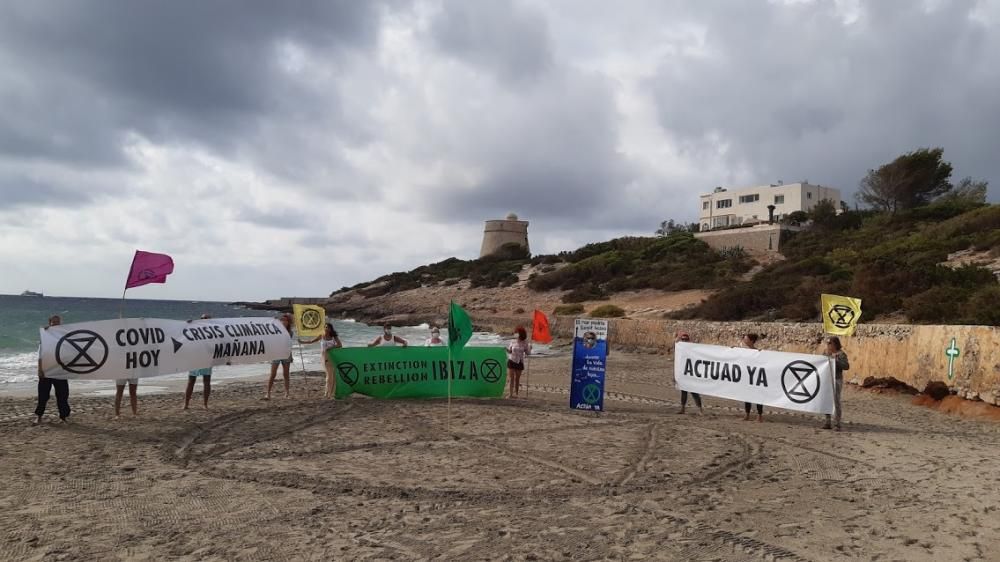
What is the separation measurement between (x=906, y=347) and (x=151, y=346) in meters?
16.0

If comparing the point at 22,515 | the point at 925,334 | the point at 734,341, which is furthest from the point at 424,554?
the point at 734,341

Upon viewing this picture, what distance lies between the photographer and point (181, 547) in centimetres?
538

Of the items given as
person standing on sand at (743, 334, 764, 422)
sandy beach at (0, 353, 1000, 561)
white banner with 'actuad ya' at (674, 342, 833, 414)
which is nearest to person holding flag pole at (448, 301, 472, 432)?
sandy beach at (0, 353, 1000, 561)

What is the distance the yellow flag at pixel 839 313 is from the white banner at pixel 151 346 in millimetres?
10988

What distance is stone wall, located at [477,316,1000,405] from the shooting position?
43.9 feet

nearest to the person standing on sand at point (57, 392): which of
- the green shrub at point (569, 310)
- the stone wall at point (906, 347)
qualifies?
the stone wall at point (906, 347)

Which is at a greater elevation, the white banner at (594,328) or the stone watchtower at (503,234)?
the stone watchtower at (503,234)

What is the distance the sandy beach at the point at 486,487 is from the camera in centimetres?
557

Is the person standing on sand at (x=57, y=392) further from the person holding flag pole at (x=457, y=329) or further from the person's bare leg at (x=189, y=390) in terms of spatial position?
the person holding flag pole at (x=457, y=329)

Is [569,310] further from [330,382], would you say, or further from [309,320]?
[330,382]

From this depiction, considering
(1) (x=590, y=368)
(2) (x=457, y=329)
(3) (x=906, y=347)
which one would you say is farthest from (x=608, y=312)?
(2) (x=457, y=329)

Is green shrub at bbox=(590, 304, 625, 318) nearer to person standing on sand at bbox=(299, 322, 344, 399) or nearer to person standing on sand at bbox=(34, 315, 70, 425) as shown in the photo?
person standing on sand at bbox=(299, 322, 344, 399)

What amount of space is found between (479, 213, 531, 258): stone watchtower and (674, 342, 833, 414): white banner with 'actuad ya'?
77.2 m

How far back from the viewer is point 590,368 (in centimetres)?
1287
